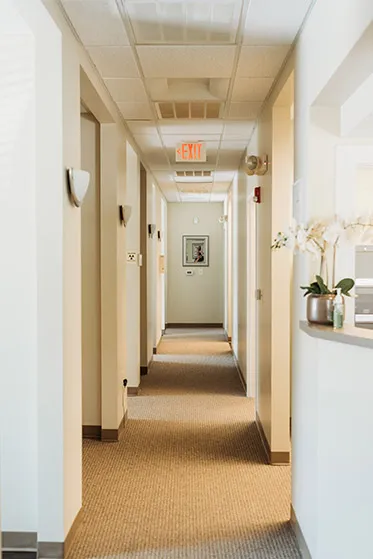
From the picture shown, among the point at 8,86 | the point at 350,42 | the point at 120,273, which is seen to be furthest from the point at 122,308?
the point at 350,42

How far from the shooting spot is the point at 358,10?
2057mm

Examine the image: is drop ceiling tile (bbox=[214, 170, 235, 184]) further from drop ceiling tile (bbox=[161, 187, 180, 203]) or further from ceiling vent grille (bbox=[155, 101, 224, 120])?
ceiling vent grille (bbox=[155, 101, 224, 120])

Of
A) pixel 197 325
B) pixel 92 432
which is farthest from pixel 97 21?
pixel 197 325

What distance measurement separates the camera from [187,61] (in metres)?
3.66

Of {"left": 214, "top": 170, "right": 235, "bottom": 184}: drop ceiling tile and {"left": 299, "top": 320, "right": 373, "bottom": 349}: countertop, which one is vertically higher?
{"left": 214, "top": 170, "right": 235, "bottom": 184}: drop ceiling tile

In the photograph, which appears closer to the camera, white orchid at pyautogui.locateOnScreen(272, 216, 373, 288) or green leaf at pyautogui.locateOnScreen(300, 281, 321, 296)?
white orchid at pyautogui.locateOnScreen(272, 216, 373, 288)

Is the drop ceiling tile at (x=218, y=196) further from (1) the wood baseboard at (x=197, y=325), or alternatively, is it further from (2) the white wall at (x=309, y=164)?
(2) the white wall at (x=309, y=164)

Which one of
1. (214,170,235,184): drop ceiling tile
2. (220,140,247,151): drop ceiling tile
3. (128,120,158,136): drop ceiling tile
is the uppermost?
(128,120,158,136): drop ceiling tile

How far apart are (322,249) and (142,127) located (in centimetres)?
316

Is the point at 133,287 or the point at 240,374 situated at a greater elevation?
the point at 133,287

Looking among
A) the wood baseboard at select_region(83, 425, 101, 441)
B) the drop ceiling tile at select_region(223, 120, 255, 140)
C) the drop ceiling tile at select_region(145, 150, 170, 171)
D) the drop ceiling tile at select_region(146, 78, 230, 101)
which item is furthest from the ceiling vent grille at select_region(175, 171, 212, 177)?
the wood baseboard at select_region(83, 425, 101, 441)

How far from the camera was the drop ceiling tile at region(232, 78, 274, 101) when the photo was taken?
4062 millimetres

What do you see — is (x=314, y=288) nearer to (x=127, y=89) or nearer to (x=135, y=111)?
(x=127, y=89)

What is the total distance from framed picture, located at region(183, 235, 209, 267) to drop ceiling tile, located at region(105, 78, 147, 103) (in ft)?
27.8
